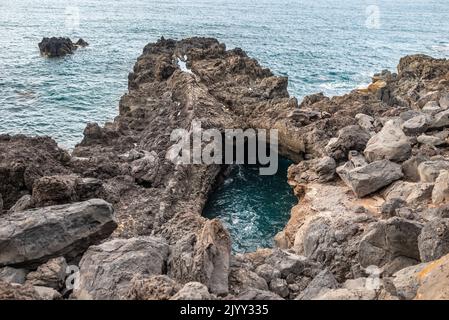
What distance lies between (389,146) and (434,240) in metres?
12.0

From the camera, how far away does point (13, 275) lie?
12.5m

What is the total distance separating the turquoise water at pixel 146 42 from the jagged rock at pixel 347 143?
26.0 m

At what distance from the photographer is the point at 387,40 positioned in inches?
4144

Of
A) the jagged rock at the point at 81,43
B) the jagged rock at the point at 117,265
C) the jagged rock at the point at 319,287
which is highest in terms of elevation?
the jagged rock at the point at 81,43

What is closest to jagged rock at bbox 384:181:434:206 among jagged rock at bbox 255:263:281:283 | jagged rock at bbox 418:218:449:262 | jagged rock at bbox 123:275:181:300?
jagged rock at bbox 418:218:449:262

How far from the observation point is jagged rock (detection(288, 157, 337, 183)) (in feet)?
87.9

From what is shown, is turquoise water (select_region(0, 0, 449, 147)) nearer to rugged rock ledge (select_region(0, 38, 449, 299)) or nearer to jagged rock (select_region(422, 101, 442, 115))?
rugged rock ledge (select_region(0, 38, 449, 299))

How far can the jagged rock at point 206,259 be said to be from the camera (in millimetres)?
12758

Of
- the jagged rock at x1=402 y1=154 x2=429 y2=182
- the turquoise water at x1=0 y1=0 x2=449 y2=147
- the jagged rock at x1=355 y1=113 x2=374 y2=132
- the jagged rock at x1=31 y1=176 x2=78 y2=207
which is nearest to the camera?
the jagged rock at x1=31 y1=176 x2=78 y2=207

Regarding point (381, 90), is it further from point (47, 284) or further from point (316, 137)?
point (47, 284)

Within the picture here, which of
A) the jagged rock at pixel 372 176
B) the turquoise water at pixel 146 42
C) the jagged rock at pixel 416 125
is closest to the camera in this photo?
the jagged rock at pixel 372 176

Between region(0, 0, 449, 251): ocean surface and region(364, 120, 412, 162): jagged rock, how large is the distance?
25.7 ft

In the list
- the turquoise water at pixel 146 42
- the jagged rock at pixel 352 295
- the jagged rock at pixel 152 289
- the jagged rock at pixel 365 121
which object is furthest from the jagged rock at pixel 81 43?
the jagged rock at pixel 352 295

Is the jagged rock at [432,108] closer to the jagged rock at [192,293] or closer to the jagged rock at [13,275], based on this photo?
the jagged rock at [192,293]
